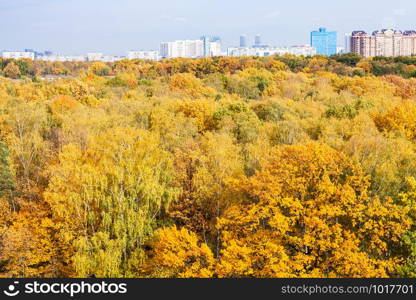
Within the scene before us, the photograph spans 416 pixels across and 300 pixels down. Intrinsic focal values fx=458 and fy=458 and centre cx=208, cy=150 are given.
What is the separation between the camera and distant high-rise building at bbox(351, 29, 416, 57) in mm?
111500

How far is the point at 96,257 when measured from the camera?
16.3 meters

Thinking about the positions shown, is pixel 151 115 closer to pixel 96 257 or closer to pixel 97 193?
pixel 97 193

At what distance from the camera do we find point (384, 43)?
365 feet

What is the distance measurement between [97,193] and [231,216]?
18.1 ft

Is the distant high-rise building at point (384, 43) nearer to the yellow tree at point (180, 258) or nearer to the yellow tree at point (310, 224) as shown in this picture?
the yellow tree at point (310, 224)

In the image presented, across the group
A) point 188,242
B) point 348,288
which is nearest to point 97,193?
point 188,242

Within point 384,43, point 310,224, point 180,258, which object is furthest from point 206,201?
point 384,43

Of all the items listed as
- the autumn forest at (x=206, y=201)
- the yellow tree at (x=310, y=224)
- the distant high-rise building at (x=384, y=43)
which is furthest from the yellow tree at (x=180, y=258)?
the distant high-rise building at (x=384, y=43)

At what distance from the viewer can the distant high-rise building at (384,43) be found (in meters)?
112

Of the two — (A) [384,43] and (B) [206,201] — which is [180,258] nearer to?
(B) [206,201]

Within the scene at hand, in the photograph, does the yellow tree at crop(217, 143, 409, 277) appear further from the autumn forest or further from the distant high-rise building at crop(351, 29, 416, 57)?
the distant high-rise building at crop(351, 29, 416, 57)

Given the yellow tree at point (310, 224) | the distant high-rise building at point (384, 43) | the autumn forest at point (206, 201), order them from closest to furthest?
the yellow tree at point (310, 224) → the autumn forest at point (206, 201) → the distant high-rise building at point (384, 43)

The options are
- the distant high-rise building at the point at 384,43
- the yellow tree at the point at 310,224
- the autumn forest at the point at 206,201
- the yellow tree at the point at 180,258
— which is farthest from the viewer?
the distant high-rise building at the point at 384,43

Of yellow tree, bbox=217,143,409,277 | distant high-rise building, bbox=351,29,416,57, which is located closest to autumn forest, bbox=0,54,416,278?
yellow tree, bbox=217,143,409,277
